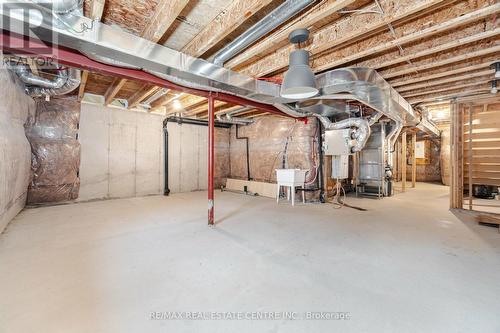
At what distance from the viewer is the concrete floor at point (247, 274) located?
133 centimetres

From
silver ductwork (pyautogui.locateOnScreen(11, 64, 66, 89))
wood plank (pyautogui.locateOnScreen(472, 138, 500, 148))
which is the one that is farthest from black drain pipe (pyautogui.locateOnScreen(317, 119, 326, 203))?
silver ductwork (pyautogui.locateOnScreen(11, 64, 66, 89))

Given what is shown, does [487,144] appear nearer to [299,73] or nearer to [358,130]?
[358,130]

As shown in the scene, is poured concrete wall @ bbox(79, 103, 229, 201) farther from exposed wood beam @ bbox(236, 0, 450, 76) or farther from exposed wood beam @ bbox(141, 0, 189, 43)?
exposed wood beam @ bbox(236, 0, 450, 76)

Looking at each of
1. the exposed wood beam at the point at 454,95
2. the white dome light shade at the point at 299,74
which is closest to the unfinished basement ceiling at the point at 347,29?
the white dome light shade at the point at 299,74

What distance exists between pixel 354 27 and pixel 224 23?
127 centimetres

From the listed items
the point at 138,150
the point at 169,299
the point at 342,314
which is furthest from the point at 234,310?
the point at 138,150

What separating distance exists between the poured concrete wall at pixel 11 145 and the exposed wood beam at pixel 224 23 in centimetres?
231

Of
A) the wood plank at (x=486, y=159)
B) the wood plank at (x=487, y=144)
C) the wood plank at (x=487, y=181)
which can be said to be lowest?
the wood plank at (x=487, y=181)

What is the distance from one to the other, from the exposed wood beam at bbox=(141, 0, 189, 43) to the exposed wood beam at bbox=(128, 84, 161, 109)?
189 centimetres

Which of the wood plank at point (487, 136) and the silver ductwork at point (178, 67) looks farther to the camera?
the wood plank at point (487, 136)

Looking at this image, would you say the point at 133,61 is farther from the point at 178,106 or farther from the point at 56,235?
the point at 178,106

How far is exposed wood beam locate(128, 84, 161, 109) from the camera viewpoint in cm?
400

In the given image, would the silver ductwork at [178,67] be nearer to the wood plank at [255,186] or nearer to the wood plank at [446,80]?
the wood plank at [446,80]

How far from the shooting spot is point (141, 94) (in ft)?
14.3
